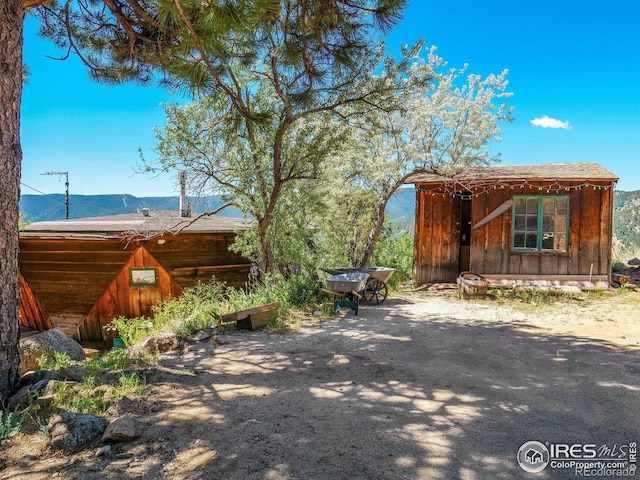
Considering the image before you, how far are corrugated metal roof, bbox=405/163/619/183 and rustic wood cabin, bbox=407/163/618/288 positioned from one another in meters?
0.02

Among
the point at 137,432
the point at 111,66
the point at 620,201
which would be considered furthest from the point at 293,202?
the point at 620,201

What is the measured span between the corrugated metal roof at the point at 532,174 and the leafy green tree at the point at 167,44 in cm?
452

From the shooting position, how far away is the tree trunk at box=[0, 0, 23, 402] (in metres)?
3.71

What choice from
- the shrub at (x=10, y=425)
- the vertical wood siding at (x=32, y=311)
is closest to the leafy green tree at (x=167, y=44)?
the shrub at (x=10, y=425)

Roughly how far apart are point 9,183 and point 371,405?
378 cm

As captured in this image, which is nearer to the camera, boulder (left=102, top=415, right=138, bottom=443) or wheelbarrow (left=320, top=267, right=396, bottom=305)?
boulder (left=102, top=415, right=138, bottom=443)

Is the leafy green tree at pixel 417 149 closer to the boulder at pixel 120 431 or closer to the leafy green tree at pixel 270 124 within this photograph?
the leafy green tree at pixel 270 124

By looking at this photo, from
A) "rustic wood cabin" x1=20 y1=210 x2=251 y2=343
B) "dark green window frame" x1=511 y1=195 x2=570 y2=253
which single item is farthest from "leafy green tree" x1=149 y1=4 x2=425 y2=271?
A: "dark green window frame" x1=511 y1=195 x2=570 y2=253

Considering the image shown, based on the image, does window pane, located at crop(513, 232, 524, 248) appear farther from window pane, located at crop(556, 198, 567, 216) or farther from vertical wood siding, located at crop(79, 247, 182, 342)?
vertical wood siding, located at crop(79, 247, 182, 342)

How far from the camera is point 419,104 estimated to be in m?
9.47

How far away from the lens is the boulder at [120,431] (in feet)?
9.08

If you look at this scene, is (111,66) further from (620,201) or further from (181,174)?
(620,201)

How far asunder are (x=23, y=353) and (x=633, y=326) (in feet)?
29.5

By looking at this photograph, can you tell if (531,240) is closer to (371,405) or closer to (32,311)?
(371,405)
